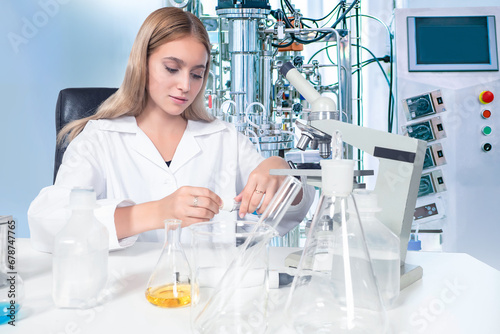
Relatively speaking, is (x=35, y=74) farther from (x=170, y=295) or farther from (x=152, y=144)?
(x=170, y=295)

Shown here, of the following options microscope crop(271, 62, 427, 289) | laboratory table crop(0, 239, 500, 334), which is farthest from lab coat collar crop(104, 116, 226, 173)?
microscope crop(271, 62, 427, 289)

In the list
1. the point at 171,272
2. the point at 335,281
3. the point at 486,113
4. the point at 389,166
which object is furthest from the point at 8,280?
the point at 486,113

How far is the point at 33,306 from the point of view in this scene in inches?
23.3

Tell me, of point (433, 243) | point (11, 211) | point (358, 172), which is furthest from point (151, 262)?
point (433, 243)

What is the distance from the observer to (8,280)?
0.59 metres

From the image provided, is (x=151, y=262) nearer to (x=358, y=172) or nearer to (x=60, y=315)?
(x=60, y=315)

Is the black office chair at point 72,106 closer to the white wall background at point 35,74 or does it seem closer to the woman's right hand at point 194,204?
the white wall background at point 35,74

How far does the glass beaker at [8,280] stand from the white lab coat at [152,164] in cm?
56

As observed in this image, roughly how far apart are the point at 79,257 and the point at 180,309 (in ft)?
0.48

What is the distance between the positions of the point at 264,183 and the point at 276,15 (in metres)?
1.33

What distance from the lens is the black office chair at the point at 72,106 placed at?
1415 millimetres

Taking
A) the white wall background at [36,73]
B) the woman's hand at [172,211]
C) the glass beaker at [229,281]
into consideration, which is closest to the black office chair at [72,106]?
the white wall background at [36,73]

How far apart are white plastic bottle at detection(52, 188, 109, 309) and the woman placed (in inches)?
24.3

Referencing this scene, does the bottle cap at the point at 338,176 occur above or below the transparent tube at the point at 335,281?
above
